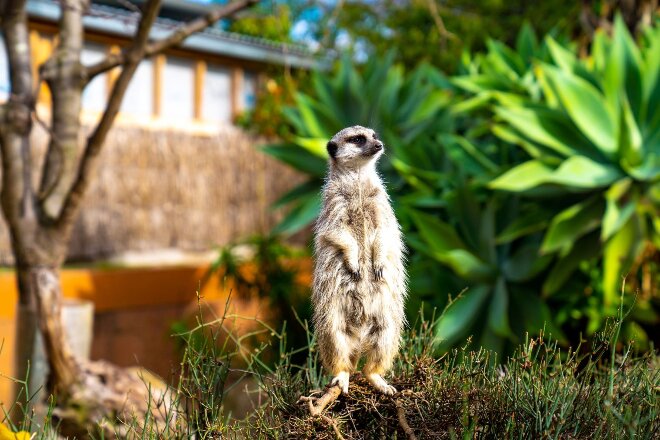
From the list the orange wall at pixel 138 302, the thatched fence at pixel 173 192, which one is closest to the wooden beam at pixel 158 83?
the thatched fence at pixel 173 192

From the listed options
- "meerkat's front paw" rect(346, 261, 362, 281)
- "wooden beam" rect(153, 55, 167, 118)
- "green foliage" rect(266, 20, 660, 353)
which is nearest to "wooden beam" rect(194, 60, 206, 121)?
"wooden beam" rect(153, 55, 167, 118)

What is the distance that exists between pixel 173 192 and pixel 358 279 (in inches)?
368

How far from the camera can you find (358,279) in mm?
2211

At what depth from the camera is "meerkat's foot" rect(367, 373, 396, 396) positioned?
221cm

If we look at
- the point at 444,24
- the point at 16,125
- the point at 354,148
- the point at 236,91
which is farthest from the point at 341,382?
the point at 444,24

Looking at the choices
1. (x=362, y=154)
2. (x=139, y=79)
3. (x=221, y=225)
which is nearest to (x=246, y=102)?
(x=139, y=79)

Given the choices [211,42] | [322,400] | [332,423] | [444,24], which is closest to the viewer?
[332,423]

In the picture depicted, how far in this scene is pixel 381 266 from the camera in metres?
2.21

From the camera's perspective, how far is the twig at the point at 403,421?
2055 mm

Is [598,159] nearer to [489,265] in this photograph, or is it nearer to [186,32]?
[489,265]

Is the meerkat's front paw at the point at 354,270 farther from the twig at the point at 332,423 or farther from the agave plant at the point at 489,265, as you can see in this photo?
the agave plant at the point at 489,265

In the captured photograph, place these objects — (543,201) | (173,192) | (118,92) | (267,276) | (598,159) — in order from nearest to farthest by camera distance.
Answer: (118,92) → (598,159) → (543,201) → (267,276) → (173,192)

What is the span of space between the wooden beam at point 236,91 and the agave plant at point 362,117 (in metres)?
5.61

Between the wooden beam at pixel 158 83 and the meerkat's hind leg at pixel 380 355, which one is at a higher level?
the wooden beam at pixel 158 83
